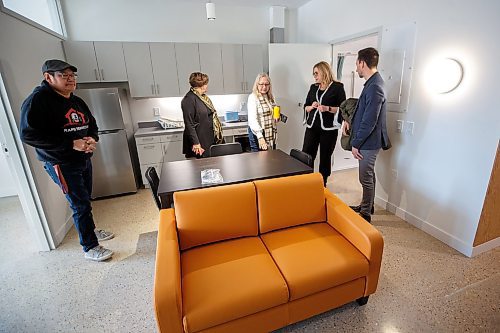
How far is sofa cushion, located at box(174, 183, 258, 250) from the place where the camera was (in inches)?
62.6

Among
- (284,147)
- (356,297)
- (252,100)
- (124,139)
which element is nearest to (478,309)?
(356,297)

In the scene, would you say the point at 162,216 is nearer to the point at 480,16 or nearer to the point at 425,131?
the point at 425,131

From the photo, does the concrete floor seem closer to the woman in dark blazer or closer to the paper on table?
the paper on table

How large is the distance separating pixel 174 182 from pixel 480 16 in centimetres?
256

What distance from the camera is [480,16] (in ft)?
5.88

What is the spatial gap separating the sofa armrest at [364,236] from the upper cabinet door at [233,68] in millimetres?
2809

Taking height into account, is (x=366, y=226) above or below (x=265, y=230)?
above

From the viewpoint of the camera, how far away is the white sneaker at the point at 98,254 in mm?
2188

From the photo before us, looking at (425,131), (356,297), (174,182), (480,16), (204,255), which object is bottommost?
(356,297)

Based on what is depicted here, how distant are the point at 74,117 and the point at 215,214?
1.44 meters

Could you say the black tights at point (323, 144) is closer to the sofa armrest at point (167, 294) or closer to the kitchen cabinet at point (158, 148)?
the kitchen cabinet at point (158, 148)

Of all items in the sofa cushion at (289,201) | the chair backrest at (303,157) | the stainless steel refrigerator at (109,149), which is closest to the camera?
the sofa cushion at (289,201)

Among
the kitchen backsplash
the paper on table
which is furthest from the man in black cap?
the kitchen backsplash

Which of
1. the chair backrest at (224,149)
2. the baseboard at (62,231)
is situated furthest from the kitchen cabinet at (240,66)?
the baseboard at (62,231)
